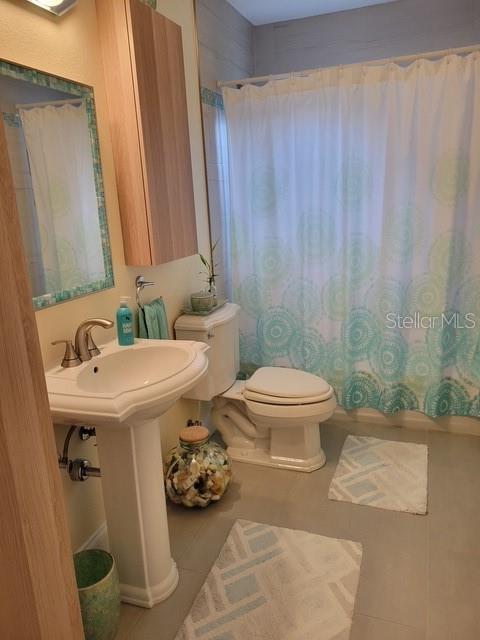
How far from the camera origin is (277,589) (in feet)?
5.68

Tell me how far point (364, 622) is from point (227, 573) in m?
0.52

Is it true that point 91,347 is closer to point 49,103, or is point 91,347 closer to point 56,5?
point 49,103

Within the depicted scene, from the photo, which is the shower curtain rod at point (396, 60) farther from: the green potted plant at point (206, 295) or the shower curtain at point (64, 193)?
the shower curtain at point (64, 193)

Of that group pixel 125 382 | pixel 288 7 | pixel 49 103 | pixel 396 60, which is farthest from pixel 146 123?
pixel 288 7

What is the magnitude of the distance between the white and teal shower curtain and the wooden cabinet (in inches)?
28.1

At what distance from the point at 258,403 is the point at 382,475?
725mm

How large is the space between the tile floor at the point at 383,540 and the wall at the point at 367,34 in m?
2.36

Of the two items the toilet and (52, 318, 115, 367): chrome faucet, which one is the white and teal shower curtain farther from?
(52, 318, 115, 367): chrome faucet

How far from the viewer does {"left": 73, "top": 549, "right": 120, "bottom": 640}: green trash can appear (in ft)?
4.78

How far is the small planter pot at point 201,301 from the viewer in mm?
2455

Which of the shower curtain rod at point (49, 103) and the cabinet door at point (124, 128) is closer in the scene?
the shower curtain rod at point (49, 103)

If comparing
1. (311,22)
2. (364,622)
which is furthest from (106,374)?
(311,22)

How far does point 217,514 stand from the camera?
2152mm

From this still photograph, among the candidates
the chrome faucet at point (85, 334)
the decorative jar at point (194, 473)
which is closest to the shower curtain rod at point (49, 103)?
the chrome faucet at point (85, 334)
